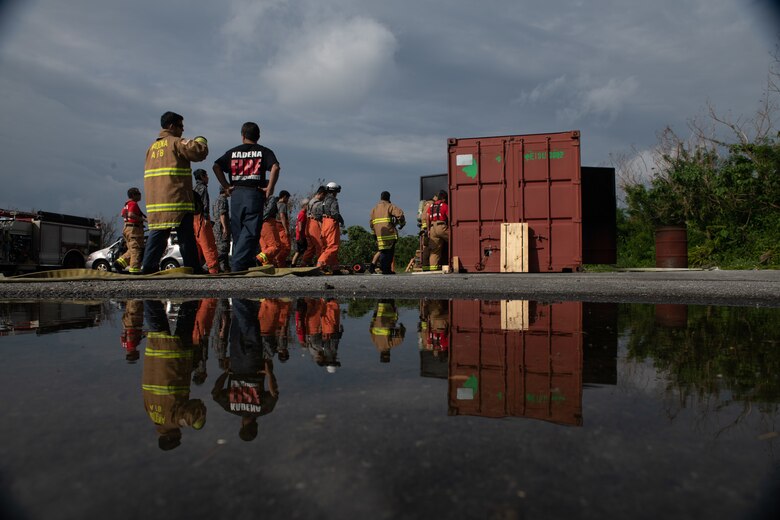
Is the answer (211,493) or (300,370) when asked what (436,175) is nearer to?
(300,370)

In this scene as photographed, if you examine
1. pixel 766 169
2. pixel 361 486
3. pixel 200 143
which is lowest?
pixel 361 486

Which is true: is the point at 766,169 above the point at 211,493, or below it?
above

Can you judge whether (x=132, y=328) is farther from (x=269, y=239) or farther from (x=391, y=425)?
(x=269, y=239)

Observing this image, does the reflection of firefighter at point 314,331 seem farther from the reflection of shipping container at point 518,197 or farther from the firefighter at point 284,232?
the reflection of shipping container at point 518,197

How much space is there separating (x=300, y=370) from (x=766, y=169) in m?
18.6

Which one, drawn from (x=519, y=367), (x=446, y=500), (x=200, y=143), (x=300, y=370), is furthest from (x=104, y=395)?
(x=200, y=143)

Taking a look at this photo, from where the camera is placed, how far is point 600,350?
231 centimetres

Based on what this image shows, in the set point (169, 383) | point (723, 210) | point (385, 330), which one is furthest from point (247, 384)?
point (723, 210)

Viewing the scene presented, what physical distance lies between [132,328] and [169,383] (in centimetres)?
150

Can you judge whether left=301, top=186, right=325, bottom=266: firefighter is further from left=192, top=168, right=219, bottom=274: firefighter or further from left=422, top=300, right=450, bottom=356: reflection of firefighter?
left=422, top=300, right=450, bottom=356: reflection of firefighter

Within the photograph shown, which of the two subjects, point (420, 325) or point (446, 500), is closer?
point (446, 500)

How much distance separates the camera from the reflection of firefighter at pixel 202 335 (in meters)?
1.84

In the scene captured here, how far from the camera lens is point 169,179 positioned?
21.9 feet

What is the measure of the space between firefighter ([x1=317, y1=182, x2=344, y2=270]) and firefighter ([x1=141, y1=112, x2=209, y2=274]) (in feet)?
14.0
